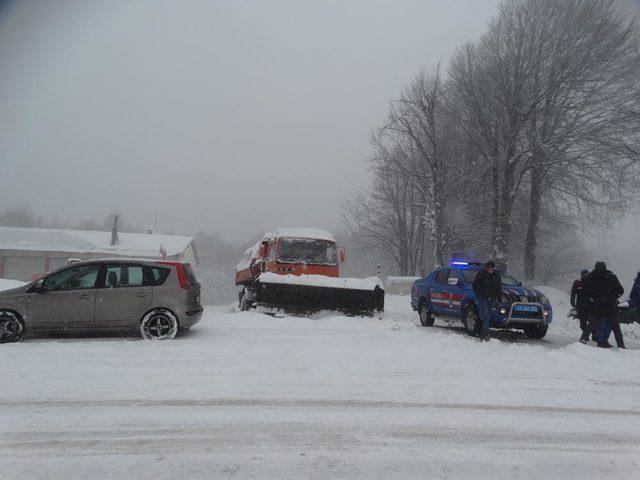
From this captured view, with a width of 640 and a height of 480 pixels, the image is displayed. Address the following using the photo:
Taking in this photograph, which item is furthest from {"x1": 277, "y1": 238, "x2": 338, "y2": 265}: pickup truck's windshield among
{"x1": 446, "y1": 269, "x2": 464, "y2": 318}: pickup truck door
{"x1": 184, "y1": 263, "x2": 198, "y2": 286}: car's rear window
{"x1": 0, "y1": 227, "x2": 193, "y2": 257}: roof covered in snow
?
{"x1": 0, "y1": 227, "x2": 193, "y2": 257}: roof covered in snow

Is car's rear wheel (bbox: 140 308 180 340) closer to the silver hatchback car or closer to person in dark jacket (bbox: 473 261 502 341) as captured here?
the silver hatchback car

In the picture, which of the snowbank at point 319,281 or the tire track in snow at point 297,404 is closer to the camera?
the tire track in snow at point 297,404

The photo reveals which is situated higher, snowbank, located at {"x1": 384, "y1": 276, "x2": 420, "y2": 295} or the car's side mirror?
the car's side mirror

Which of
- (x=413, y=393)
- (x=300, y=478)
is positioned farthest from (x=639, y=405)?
(x=300, y=478)

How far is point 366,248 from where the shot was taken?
132ft

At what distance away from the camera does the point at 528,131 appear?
23500 millimetres

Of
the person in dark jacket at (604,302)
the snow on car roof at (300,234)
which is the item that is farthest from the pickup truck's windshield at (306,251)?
the person in dark jacket at (604,302)

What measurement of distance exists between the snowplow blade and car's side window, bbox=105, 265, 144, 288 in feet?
14.1

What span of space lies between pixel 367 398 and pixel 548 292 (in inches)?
734

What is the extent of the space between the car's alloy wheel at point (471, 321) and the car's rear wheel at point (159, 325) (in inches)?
254

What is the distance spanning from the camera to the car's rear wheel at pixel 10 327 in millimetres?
8859

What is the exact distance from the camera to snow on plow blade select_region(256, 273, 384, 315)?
43.5 ft

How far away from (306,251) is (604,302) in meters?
8.59

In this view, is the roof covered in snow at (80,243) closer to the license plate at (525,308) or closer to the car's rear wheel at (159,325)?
the car's rear wheel at (159,325)
